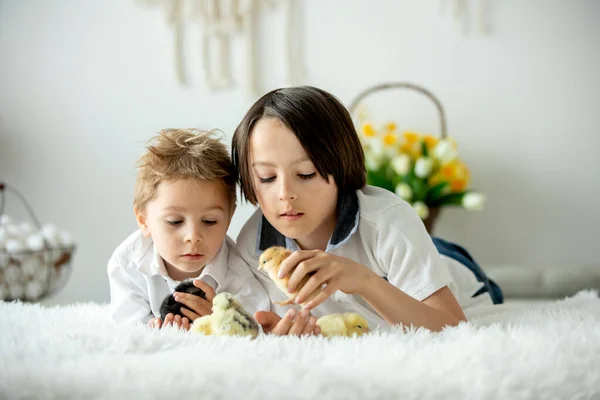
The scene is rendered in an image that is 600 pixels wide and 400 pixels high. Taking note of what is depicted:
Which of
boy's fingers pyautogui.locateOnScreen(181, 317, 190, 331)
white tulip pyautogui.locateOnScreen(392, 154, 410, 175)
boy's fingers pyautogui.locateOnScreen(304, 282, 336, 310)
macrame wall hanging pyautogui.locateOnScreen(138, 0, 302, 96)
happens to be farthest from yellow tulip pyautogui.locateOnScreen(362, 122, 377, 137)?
boy's fingers pyautogui.locateOnScreen(304, 282, 336, 310)

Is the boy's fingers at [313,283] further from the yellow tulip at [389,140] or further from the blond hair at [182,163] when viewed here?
the yellow tulip at [389,140]

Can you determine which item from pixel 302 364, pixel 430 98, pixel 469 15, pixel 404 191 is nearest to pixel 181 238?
pixel 302 364

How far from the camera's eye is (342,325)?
1.12 m

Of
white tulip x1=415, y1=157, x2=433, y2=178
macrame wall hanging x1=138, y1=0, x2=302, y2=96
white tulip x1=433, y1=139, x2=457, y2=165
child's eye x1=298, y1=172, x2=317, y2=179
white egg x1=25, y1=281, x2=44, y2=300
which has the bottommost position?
white egg x1=25, y1=281, x2=44, y2=300

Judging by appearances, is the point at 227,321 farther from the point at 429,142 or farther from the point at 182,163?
the point at 429,142

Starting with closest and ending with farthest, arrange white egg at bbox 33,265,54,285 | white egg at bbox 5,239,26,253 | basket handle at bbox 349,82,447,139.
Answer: white egg at bbox 5,239,26,253 < white egg at bbox 33,265,54,285 < basket handle at bbox 349,82,447,139

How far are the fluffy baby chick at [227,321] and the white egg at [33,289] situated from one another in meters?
1.53

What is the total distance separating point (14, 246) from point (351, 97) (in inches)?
63.9

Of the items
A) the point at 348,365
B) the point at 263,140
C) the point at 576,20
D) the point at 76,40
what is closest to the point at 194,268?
the point at 263,140

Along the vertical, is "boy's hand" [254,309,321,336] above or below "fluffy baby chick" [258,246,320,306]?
below

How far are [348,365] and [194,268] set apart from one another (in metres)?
0.66

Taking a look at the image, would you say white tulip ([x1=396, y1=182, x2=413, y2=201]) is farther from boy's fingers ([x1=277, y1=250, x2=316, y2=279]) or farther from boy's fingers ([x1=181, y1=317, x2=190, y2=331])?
boy's fingers ([x1=277, y1=250, x2=316, y2=279])

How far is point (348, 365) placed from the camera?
0.81m

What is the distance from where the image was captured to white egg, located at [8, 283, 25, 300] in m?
2.41
